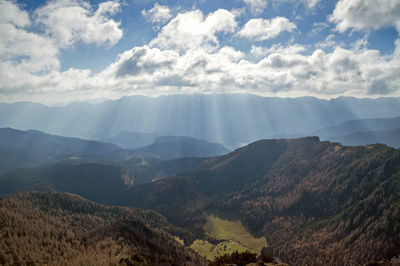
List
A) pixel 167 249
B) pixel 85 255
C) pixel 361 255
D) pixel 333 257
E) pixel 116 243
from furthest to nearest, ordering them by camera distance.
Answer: pixel 333 257 < pixel 361 255 < pixel 167 249 < pixel 116 243 < pixel 85 255

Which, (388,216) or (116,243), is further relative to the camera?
(388,216)

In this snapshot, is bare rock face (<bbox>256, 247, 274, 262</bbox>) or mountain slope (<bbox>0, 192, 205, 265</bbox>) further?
mountain slope (<bbox>0, 192, 205, 265</bbox>)

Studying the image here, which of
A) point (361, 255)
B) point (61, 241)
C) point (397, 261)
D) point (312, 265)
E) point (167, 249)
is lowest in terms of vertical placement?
point (312, 265)

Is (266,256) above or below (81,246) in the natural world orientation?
above

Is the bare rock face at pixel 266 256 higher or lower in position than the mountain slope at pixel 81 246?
higher

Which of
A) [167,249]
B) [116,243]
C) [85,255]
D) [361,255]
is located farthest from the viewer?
[361,255]

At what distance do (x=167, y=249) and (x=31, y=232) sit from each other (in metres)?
75.8

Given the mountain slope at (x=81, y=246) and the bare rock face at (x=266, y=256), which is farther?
the mountain slope at (x=81, y=246)

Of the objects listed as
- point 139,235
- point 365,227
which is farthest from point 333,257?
point 139,235

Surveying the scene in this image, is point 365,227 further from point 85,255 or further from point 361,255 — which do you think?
point 85,255

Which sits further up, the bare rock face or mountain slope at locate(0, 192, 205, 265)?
the bare rock face

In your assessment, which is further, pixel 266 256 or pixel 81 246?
pixel 81 246

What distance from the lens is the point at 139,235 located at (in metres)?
146

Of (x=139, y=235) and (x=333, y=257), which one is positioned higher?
(x=139, y=235)
